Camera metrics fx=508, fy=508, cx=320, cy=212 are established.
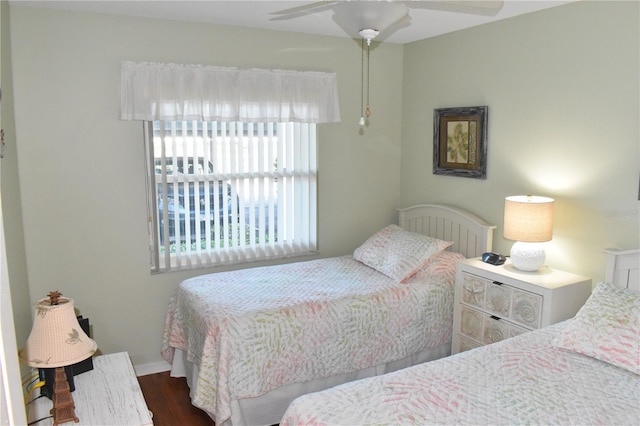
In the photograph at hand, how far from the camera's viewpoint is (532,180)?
3.25 m

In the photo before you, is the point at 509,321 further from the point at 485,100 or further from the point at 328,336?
the point at 485,100

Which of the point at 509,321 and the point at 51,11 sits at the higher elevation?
the point at 51,11

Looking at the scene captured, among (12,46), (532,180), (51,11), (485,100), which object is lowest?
(532,180)

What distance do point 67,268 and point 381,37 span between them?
2763 mm

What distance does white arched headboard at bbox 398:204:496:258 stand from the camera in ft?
11.5

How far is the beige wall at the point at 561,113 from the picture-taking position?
2717mm

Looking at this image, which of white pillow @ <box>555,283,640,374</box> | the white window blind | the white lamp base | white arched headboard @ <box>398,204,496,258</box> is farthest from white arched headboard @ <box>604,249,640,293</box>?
the white window blind

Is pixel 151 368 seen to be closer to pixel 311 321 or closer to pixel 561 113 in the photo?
pixel 311 321

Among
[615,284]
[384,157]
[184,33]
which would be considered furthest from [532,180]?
[184,33]

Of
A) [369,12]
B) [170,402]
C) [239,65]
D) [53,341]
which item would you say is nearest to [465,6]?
[369,12]

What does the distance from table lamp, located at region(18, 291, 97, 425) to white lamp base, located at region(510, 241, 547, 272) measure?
2340 millimetres

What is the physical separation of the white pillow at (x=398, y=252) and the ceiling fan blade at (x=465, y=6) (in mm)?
1493

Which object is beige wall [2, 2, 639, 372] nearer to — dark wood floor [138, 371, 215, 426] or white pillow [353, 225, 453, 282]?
dark wood floor [138, 371, 215, 426]

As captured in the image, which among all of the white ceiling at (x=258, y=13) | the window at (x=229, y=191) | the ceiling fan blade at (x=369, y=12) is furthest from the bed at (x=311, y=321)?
the ceiling fan blade at (x=369, y=12)
